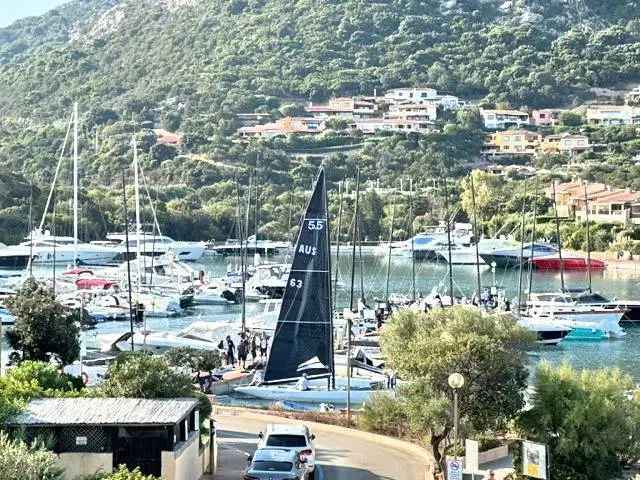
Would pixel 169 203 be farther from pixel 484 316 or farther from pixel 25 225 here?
pixel 484 316

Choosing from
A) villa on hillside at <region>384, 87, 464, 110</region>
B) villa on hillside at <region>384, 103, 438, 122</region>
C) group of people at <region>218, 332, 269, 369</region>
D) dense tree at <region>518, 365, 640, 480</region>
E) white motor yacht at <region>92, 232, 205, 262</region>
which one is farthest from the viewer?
villa on hillside at <region>384, 87, 464, 110</region>

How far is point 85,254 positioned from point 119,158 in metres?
58.6

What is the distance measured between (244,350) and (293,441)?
22317 mm

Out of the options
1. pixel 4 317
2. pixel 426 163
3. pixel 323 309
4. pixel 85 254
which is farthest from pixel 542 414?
pixel 426 163

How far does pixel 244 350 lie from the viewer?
4472cm

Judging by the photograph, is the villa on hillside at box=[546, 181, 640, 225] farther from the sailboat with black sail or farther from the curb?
the curb

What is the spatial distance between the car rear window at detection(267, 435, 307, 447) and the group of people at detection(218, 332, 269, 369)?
20.4 m

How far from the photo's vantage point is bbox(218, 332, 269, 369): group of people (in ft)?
147

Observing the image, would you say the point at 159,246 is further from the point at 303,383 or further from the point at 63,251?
the point at 303,383

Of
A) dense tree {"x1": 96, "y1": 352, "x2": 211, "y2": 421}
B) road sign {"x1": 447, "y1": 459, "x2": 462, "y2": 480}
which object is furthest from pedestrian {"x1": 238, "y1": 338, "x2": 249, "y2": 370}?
road sign {"x1": 447, "y1": 459, "x2": 462, "y2": 480}

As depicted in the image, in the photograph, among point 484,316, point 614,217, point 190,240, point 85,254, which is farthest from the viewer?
point 190,240

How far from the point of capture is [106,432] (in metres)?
20.0

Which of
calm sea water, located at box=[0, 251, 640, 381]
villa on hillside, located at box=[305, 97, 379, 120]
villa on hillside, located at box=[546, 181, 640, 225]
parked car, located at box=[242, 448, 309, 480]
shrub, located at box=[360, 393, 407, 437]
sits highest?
villa on hillside, located at box=[305, 97, 379, 120]

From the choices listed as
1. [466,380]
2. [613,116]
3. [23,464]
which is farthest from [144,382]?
[613,116]
